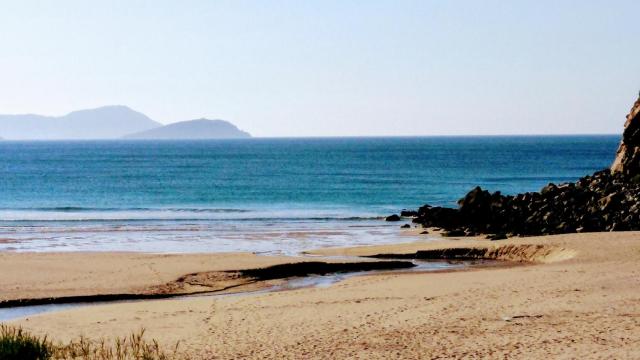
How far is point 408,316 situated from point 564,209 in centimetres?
2255

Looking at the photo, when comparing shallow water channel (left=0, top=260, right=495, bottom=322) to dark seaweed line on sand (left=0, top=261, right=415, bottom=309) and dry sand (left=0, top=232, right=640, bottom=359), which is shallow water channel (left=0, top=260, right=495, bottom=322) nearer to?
dark seaweed line on sand (left=0, top=261, right=415, bottom=309)

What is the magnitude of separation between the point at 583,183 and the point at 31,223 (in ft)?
108

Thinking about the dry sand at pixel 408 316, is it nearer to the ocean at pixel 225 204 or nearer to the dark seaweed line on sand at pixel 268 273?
the dark seaweed line on sand at pixel 268 273

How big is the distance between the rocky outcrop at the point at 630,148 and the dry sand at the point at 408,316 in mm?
18296

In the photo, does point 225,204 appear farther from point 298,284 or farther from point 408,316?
point 408,316

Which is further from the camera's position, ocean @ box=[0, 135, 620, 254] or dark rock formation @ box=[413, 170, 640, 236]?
ocean @ box=[0, 135, 620, 254]

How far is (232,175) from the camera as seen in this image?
102 metres

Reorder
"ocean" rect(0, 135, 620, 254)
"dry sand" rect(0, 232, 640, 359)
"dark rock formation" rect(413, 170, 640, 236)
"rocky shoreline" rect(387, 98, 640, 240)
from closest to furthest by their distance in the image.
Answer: "dry sand" rect(0, 232, 640, 359)
"dark rock formation" rect(413, 170, 640, 236)
"rocky shoreline" rect(387, 98, 640, 240)
"ocean" rect(0, 135, 620, 254)

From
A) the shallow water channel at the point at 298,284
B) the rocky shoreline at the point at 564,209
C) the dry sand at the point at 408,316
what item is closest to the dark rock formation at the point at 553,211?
the rocky shoreline at the point at 564,209

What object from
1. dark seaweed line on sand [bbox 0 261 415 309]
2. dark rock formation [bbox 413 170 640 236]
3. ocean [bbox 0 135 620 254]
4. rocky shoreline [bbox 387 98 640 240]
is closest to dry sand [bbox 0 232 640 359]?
dark seaweed line on sand [bbox 0 261 415 309]

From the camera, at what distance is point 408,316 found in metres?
19.8

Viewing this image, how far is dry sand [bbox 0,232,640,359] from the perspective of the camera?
16531 millimetres

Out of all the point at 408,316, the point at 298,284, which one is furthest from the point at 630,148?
the point at 408,316

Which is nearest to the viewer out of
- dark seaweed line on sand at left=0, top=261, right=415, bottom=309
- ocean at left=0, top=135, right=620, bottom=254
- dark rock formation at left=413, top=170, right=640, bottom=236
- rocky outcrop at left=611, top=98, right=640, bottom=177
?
dark seaweed line on sand at left=0, top=261, right=415, bottom=309
